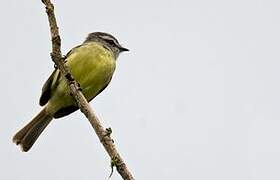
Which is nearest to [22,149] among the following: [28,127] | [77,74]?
[28,127]

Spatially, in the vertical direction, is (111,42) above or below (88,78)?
above

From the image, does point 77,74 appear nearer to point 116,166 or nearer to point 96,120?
point 96,120

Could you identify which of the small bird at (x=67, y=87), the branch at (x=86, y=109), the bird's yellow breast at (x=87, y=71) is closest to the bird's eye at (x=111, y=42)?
the small bird at (x=67, y=87)

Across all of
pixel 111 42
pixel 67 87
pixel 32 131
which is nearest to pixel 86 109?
pixel 67 87

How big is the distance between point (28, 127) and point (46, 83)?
93cm

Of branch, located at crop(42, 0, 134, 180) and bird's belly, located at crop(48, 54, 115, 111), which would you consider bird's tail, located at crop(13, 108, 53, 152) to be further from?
branch, located at crop(42, 0, 134, 180)

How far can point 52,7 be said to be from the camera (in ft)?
14.8

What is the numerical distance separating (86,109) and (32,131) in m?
4.36

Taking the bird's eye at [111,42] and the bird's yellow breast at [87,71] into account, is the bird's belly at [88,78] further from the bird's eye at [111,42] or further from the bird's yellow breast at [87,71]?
the bird's eye at [111,42]

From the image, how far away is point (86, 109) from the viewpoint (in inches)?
182

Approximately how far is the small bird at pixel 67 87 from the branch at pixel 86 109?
3.28 meters

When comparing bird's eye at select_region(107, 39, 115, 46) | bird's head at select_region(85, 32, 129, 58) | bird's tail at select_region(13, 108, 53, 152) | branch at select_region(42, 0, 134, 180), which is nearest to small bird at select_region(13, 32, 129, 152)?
bird's tail at select_region(13, 108, 53, 152)

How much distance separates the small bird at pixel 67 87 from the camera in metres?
8.30

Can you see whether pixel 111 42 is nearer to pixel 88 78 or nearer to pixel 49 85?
pixel 88 78
